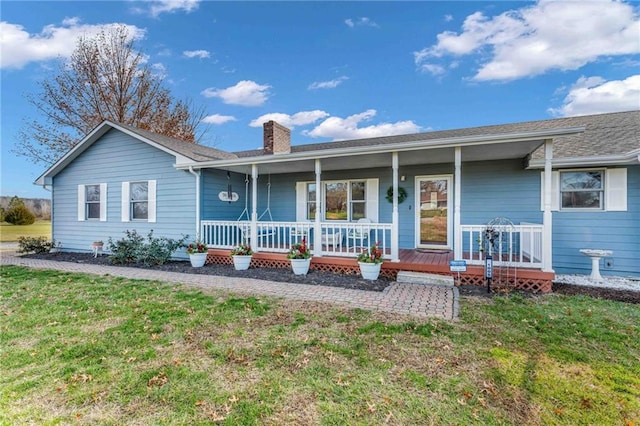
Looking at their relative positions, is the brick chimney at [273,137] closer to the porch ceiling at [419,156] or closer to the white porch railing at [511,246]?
the porch ceiling at [419,156]

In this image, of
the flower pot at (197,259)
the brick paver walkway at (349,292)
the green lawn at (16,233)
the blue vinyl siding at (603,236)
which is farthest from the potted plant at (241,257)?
the green lawn at (16,233)

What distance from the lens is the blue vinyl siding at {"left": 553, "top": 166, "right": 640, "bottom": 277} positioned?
21.6 feet

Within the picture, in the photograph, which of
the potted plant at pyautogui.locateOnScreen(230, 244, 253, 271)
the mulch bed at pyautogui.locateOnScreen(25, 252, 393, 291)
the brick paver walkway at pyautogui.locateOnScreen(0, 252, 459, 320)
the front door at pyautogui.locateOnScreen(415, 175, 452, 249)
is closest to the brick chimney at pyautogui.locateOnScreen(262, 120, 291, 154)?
the potted plant at pyautogui.locateOnScreen(230, 244, 253, 271)

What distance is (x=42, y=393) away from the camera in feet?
8.20

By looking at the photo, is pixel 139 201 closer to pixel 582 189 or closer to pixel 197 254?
pixel 197 254

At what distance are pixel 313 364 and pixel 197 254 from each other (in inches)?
236

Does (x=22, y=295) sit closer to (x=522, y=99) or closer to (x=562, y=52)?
(x=562, y=52)

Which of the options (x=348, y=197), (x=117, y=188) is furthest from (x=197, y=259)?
(x=348, y=197)

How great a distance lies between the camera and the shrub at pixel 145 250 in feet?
28.0

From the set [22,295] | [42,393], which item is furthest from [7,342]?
[22,295]

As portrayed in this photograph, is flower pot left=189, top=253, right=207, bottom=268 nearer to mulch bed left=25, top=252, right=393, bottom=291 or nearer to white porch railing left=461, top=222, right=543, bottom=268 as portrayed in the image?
mulch bed left=25, top=252, right=393, bottom=291

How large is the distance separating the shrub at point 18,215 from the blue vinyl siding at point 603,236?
29.4 metres

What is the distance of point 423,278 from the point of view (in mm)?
6176

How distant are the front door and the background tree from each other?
16.3 meters
